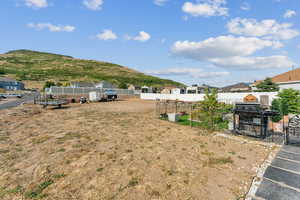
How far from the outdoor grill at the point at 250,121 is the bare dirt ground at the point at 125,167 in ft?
5.60

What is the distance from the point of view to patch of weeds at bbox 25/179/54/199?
3686mm

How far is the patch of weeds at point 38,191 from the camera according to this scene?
3.69m

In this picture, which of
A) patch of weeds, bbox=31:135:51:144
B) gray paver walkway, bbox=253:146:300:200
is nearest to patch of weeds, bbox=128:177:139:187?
gray paver walkway, bbox=253:146:300:200

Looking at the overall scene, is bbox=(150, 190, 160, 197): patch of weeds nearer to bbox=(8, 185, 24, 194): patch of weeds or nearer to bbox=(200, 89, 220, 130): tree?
bbox=(8, 185, 24, 194): patch of weeds

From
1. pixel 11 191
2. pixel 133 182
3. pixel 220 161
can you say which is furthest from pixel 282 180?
pixel 11 191

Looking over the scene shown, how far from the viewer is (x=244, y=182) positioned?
427 cm

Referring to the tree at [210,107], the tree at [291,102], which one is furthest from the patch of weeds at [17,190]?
the tree at [291,102]

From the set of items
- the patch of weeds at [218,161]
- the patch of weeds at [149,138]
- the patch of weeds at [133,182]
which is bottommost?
the patch of weeds at [133,182]

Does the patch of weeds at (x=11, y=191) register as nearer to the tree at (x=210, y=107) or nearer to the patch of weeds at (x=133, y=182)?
the patch of weeds at (x=133, y=182)

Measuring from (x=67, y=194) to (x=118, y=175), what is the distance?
4.84ft

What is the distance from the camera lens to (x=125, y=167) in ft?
16.8

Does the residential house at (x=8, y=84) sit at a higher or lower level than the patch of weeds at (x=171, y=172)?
higher

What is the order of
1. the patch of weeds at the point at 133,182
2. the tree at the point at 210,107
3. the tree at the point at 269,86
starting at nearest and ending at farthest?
1. the patch of weeds at the point at 133,182
2. the tree at the point at 210,107
3. the tree at the point at 269,86

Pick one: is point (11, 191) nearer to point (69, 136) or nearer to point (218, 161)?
point (69, 136)
